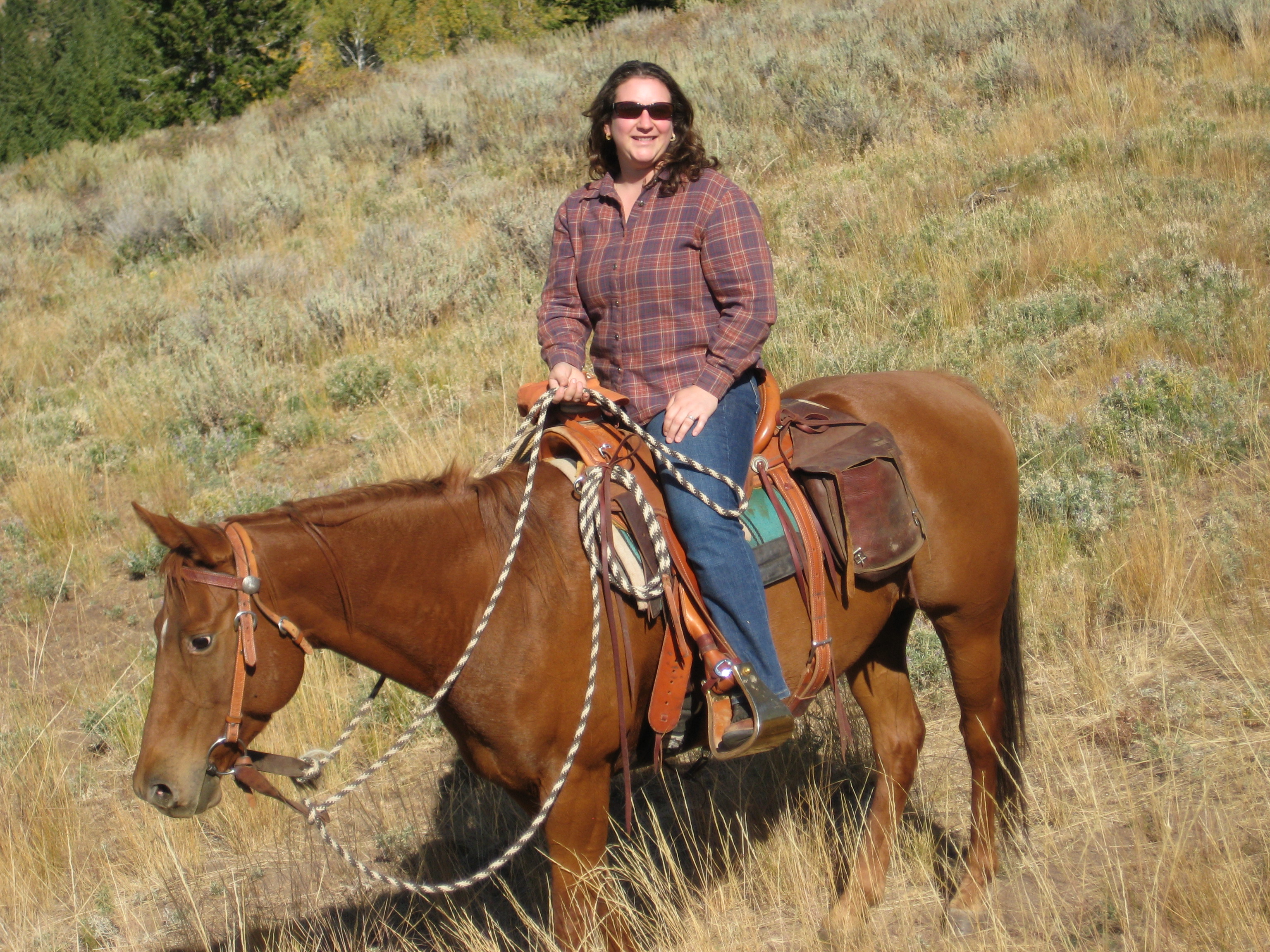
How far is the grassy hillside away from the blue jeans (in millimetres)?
788

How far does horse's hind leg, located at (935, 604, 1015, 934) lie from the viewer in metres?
3.41

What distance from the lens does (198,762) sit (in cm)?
229

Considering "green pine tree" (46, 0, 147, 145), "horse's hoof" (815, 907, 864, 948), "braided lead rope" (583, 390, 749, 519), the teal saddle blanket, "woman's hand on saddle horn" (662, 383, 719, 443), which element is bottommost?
"horse's hoof" (815, 907, 864, 948)

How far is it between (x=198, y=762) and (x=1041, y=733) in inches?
123

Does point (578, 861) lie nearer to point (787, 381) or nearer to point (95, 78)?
point (787, 381)

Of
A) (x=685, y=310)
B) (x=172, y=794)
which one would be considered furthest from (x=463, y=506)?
(x=172, y=794)

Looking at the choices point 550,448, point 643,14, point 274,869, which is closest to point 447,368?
point 274,869

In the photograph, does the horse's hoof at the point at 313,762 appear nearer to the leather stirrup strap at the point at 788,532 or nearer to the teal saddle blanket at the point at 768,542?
the teal saddle blanket at the point at 768,542

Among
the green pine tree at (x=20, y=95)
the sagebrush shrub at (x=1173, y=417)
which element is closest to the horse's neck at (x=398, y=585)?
the sagebrush shrub at (x=1173, y=417)

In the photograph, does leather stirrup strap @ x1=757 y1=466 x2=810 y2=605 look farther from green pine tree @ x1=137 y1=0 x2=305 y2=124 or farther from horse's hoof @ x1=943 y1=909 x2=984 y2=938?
green pine tree @ x1=137 y1=0 x2=305 y2=124

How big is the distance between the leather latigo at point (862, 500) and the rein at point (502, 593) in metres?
0.34

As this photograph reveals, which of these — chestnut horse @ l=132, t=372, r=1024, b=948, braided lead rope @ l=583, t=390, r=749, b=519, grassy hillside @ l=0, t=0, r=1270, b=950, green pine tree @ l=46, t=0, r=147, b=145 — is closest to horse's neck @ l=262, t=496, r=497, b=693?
chestnut horse @ l=132, t=372, r=1024, b=948

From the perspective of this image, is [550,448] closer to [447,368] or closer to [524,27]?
[447,368]

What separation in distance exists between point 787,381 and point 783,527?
3931 mm
